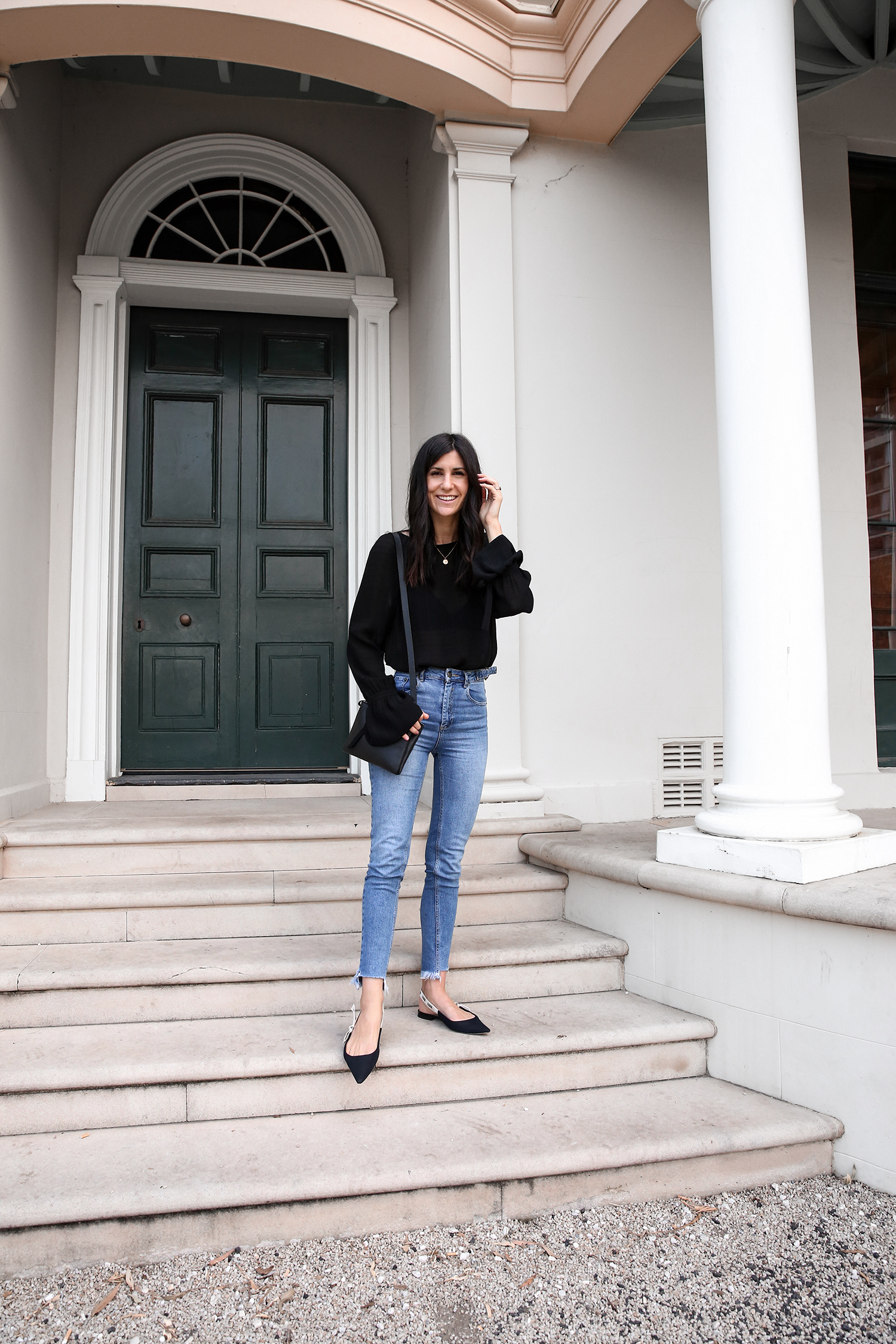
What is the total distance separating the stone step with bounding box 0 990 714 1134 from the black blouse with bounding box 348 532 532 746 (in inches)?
35.0

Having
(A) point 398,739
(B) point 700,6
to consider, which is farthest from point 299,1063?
(B) point 700,6

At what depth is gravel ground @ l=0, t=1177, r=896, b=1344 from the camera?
1.76m

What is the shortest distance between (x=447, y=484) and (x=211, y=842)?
189cm

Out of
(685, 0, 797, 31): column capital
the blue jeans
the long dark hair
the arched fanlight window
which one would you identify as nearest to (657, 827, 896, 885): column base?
the blue jeans

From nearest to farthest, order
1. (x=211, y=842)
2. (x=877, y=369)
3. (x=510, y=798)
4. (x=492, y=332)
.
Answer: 1. (x=211, y=842)
2. (x=510, y=798)
3. (x=492, y=332)
4. (x=877, y=369)

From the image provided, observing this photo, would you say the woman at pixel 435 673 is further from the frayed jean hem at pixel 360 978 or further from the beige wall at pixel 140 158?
the beige wall at pixel 140 158

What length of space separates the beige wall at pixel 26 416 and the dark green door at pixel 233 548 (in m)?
0.54

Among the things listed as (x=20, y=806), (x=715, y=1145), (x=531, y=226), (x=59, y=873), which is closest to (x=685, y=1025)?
(x=715, y=1145)

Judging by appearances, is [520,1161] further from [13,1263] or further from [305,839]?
[305,839]

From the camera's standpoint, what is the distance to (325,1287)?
186cm

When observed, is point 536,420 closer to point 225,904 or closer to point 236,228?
point 236,228

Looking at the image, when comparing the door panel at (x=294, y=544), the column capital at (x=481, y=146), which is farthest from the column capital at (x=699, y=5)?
the door panel at (x=294, y=544)

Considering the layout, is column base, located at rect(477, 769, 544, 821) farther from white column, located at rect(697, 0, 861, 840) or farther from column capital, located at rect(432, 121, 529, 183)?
column capital, located at rect(432, 121, 529, 183)

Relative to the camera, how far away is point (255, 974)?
9.17ft
